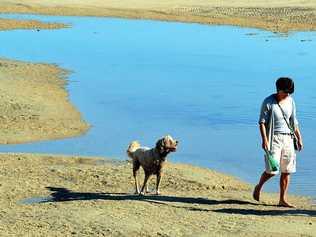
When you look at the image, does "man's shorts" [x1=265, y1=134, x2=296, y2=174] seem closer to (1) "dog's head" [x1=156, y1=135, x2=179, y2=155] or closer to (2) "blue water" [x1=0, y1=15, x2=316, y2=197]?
(1) "dog's head" [x1=156, y1=135, x2=179, y2=155]

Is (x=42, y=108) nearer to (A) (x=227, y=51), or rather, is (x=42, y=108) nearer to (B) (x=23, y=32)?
(A) (x=227, y=51)

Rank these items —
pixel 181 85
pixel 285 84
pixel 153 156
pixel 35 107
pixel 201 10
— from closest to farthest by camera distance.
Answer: pixel 285 84
pixel 153 156
pixel 35 107
pixel 181 85
pixel 201 10

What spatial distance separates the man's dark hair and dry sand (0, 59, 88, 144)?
782 centimetres

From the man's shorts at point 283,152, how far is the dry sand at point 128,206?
534 mm

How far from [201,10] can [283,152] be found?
4741 centimetres

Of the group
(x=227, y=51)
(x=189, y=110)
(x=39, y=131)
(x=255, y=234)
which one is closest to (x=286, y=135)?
(x=255, y=234)

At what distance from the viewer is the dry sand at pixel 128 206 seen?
30.6 ft

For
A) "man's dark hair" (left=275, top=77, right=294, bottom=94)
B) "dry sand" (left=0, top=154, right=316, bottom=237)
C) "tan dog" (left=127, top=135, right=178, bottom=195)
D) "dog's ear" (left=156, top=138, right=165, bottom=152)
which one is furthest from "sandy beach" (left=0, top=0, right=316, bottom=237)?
"man's dark hair" (left=275, top=77, right=294, bottom=94)

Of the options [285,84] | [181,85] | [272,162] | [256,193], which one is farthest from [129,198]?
[181,85]

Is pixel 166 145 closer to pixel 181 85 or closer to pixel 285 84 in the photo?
pixel 285 84

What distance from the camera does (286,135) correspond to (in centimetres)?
1044

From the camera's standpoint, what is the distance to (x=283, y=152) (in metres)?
10.5

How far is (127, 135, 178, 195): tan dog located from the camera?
36.3 ft

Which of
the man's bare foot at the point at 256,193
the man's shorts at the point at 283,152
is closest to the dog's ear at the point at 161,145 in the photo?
the man's bare foot at the point at 256,193
